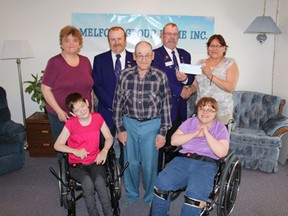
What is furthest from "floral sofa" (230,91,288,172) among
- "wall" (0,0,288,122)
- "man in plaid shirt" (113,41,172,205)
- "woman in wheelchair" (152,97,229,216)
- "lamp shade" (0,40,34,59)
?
"lamp shade" (0,40,34,59)

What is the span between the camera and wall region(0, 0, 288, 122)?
12.9 feet

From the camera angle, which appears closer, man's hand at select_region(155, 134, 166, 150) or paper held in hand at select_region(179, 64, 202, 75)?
man's hand at select_region(155, 134, 166, 150)

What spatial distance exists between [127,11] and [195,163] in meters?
2.67

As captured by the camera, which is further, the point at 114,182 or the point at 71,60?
the point at 71,60

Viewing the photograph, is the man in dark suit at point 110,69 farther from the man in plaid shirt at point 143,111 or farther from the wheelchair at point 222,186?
the wheelchair at point 222,186

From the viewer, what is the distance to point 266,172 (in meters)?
3.32

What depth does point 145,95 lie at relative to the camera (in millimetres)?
2172

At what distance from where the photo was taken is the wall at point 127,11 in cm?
392

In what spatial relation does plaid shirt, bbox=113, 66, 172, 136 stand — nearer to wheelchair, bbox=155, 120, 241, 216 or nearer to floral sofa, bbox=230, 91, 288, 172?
wheelchair, bbox=155, 120, 241, 216

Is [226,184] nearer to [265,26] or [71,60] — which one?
[71,60]

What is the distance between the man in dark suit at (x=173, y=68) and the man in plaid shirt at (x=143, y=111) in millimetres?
267

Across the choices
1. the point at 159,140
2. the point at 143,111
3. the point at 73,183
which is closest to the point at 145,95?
the point at 143,111

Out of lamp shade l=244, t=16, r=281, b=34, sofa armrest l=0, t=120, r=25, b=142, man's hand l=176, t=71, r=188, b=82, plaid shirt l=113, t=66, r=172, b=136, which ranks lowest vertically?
sofa armrest l=0, t=120, r=25, b=142

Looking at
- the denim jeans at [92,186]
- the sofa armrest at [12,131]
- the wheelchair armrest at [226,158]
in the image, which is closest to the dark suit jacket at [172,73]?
the wheelchair armrest at [226,158]
